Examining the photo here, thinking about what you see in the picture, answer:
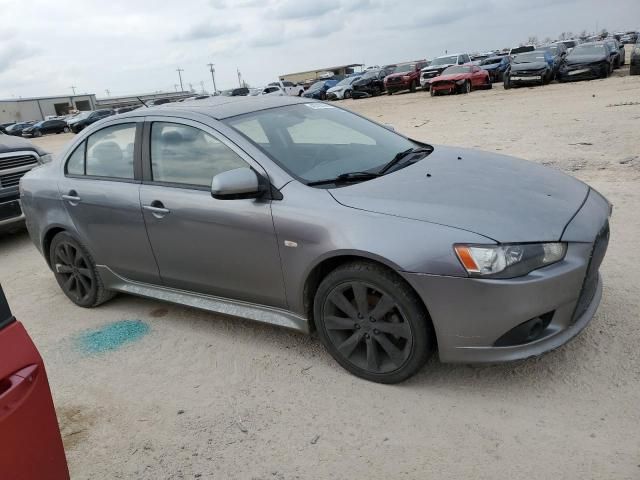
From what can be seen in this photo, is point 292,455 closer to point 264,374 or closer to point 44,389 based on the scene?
point 264,374

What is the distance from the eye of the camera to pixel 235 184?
3.14 meters

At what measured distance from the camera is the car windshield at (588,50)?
77.5ft

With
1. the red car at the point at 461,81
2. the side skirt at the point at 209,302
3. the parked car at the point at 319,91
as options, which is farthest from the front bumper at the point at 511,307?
the parked car at the point at 319,91

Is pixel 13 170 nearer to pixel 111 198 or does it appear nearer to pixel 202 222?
pixel 111 198

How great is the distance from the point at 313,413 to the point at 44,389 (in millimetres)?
1555

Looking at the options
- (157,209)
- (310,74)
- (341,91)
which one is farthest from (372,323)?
(310,74)

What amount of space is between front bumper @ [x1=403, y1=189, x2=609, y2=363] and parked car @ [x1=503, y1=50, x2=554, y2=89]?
23094 mm

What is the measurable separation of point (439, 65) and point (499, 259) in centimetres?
3073

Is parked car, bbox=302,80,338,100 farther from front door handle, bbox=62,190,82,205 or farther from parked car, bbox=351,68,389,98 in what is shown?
front door handle, bbox=62,190,82,205

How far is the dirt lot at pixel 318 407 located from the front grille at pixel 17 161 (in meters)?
3.43

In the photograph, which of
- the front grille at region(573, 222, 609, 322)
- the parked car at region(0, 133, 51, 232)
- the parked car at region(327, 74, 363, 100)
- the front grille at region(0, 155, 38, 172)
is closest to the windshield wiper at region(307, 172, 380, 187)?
the front grille at region(573, 222, 609, 322)

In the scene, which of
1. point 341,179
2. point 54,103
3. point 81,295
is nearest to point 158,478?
point 341,179

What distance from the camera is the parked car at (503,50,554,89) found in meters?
23.4

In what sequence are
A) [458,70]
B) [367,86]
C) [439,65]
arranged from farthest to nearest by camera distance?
1. [367,86]
2. [439,65]
3. [458,70]
